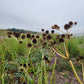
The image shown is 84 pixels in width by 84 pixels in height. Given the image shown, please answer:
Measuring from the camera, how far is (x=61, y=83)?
36.1 inches

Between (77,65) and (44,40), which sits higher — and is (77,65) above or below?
below

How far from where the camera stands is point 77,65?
1278mm

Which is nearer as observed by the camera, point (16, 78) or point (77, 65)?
point (16, 78)

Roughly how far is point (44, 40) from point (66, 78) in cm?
51

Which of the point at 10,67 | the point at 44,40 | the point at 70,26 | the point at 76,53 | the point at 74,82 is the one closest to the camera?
the point at 70,26

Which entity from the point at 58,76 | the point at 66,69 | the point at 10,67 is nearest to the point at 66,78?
the point at 58,76

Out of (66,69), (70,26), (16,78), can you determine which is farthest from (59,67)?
(70,26)

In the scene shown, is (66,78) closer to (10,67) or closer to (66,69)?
(66,69)

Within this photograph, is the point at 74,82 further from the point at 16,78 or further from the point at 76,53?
the point at 76,53

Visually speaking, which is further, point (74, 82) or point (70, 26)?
point (74, 82)

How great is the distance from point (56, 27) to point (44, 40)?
157 millimetres

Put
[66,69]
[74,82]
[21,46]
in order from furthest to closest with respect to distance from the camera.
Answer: [21,46] < [66,69] < [74,82]

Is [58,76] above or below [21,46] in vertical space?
below

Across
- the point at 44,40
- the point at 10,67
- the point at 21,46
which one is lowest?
the point at 10,67
